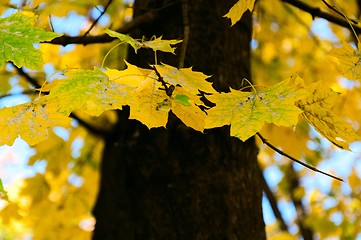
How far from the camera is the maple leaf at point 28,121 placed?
34.8 inches

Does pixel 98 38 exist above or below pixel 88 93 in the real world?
below

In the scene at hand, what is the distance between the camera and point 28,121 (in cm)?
90

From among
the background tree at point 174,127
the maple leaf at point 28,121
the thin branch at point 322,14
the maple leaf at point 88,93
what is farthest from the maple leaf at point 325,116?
the thin branch at point 322,14

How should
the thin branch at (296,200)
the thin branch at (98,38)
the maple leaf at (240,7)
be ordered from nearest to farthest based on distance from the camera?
1. the maple leaf at (240,7)
2. the thin branch at (98,38)
3. the thin branch at (296,200)

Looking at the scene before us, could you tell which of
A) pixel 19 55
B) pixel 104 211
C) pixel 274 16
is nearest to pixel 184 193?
pixel 104 211

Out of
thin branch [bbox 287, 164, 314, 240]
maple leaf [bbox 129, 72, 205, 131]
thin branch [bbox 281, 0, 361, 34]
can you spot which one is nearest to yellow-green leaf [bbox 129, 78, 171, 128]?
maple leaf [bbox 129, 72, 205, 131]

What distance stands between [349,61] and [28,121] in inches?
24.6

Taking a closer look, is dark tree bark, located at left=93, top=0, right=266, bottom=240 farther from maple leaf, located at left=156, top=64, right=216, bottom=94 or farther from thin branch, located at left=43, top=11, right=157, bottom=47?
maple leaf, located at left=156, top=64, right=216, bottom=94

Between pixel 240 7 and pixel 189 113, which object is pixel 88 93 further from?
pixel 240 7

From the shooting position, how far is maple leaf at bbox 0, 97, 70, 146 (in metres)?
0.88

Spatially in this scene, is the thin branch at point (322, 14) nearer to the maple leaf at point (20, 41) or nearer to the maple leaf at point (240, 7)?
the maple leaf at point (240, 7)

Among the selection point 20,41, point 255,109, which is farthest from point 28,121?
point 255,109

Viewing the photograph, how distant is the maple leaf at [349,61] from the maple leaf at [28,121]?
21.1 inches

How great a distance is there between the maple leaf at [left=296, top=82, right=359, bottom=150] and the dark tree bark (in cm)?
48
